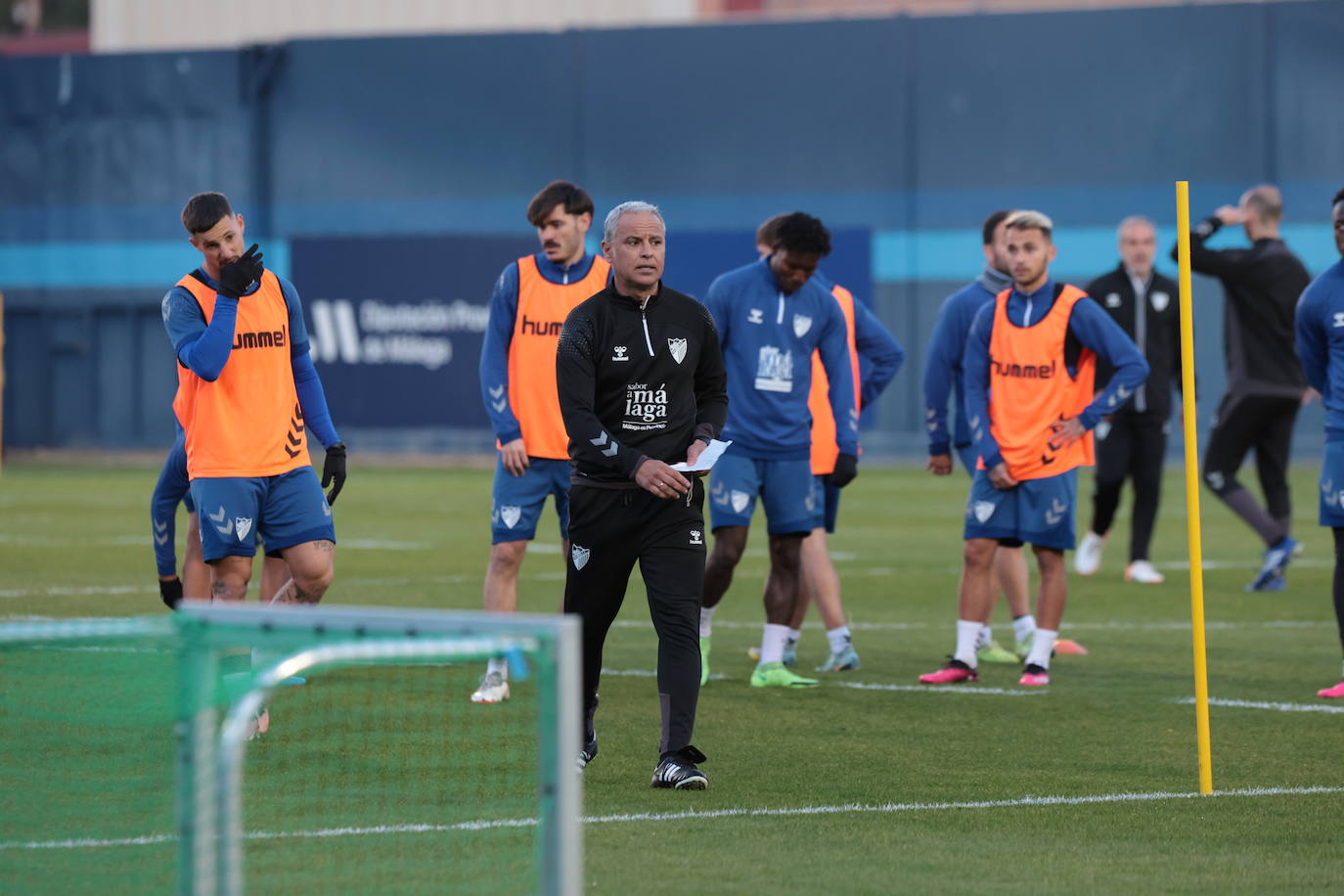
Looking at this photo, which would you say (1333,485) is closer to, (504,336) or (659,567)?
(659,567)

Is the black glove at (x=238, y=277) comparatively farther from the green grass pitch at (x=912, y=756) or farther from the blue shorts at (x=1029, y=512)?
the blue shorts at (x=1029, y=512)

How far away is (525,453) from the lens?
9.52 m

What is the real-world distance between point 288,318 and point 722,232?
67.5ft

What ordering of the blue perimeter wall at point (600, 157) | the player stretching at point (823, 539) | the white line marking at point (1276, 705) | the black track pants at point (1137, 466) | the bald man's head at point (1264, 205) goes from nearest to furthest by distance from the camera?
the white line marking at point (1276, 705)
the player stretching at point (823, 539)
the bald man's head at point (1264, 205)
the black track pants at point (1137, 466)
the blue perimeter wall at point (600, 157)

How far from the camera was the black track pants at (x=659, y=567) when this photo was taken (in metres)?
7.44

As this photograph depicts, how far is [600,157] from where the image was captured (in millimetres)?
32312

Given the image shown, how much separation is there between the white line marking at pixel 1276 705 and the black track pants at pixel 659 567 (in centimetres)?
313

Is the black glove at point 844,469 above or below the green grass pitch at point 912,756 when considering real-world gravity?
above

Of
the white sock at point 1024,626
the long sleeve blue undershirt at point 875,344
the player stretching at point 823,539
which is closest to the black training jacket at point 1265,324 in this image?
the long sleeve blue undershirt at point 875,344

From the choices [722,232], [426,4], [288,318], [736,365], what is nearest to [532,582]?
[736,365]

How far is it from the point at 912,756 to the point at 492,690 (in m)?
2.07

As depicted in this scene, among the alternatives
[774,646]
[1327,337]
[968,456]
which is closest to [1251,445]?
[968,456]

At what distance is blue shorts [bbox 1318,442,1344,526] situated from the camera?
9414 mm

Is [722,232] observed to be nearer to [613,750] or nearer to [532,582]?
[532,582]
